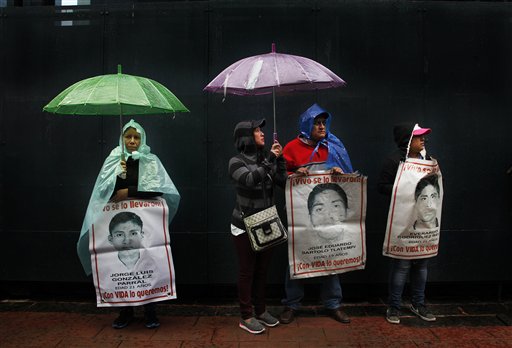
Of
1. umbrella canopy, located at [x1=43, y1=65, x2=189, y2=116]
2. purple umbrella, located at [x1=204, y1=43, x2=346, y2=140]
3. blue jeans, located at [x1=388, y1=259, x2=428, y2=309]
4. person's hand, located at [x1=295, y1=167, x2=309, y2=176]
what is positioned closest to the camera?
umbrella canopy, located at [x1=43, y1=65, x2=189, y2=116]

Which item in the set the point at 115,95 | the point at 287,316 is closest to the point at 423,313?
the point at 287,316

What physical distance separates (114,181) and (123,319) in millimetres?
1332

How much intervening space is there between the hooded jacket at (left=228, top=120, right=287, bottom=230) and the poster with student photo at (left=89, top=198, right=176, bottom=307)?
866mm

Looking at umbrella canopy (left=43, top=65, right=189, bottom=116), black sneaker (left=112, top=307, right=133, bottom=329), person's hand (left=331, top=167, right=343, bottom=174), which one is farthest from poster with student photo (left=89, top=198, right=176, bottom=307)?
person's hand (left=331, top=167, right=343, bottom=174)

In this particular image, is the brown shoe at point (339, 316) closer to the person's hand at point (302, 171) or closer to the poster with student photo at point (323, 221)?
the poster with student photo at point (323, 221)

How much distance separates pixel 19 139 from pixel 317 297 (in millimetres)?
3725

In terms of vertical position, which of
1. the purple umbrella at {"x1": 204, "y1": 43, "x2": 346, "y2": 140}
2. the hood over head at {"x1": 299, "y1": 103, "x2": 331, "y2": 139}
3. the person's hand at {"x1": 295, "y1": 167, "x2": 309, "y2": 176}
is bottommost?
the person's hand at {"x1": 295, "y1": 167, "x2": 309, "y2": 176}

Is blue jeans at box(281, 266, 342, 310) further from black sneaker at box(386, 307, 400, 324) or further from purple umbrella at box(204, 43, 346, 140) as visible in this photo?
purple umbrella at box(204, 43, 346, 140)

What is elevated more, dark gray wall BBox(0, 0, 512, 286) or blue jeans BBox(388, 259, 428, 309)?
dark gray wall BBox(0, 0, 512, 286)

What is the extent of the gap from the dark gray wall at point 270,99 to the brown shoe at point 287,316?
58cm

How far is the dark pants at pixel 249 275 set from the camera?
453 centimetres

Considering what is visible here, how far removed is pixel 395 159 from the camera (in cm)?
482

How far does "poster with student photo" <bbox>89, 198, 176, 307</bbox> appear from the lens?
4539 mm

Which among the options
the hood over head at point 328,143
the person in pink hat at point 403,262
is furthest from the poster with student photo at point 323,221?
the person in pink hat at point 403,262
